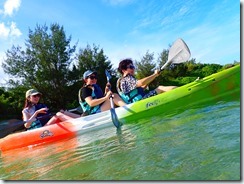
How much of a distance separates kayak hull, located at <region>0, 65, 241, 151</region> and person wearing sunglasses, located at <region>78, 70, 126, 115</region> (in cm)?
14

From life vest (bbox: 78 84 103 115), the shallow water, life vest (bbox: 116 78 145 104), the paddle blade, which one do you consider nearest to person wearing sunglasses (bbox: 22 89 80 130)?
life vest (bbox: 78 84 103 115)

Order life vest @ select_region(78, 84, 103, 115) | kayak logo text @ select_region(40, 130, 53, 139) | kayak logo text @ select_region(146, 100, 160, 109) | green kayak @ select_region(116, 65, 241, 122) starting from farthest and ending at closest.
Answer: kayak logo text @ select_region(40, 130, 53, 139)
life vest @ select_region(78, 84, 103, 115)
kayak logo text @ select_region(146, 100, 160, 109)
green kayak @ select_region(116, 65, 241, 122)

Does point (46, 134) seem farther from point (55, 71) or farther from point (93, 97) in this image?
point (55, 71)

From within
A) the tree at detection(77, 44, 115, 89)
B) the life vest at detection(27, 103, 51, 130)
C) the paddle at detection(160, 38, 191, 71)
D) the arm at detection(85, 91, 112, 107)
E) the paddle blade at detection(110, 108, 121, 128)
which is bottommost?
the paddle blade at detection(110, 108, 121, 128)

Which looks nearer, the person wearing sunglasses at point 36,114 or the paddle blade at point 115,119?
the paddle blade at point 115,119

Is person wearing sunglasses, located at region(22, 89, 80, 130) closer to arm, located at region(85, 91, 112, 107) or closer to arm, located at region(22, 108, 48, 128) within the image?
arm, located at region(22, 108, 48, 128)

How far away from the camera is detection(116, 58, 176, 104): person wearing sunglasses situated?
4.30m

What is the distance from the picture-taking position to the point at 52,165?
2.72m

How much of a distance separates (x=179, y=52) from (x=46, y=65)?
8.29 metres

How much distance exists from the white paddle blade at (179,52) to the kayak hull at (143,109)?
16.1 inches

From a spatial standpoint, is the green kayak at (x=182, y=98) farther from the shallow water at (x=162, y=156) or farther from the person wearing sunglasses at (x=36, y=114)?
the person wearing sunglasses at (x=36, y=114)

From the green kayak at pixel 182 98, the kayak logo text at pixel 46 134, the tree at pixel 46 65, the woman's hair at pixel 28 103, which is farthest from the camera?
the tree at pixel 46 65

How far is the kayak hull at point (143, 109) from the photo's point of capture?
4008 millimetres

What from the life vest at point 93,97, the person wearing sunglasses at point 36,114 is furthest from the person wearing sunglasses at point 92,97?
the person wearing sunglasses at point 36,114
